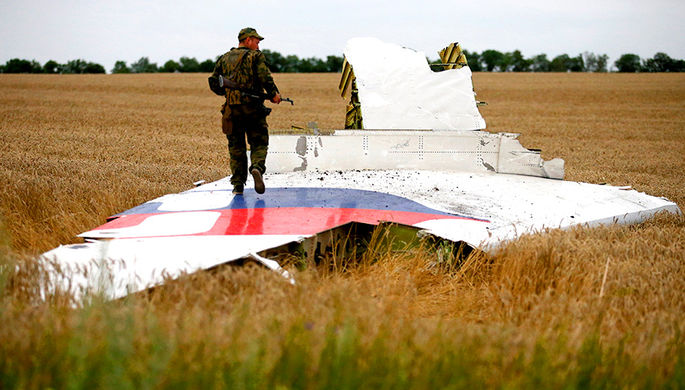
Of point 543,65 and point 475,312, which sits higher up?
point 543,65

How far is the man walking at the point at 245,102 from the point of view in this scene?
6.45 meters

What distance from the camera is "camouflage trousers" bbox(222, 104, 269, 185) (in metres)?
6.50

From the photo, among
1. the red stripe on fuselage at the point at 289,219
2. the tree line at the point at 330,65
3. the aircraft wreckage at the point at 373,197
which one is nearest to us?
the aircraft wreckage at the point at 373,197

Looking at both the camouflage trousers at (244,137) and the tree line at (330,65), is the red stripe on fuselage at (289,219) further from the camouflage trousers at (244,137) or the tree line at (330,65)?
the tree line at (330,65)

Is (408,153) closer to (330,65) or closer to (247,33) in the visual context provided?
(247,33)

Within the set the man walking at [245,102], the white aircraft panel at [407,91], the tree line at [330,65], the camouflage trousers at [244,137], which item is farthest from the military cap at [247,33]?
the tree line at [330,65]

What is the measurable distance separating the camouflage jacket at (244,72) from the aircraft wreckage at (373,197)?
39.1 inches

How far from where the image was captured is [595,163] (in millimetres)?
12594

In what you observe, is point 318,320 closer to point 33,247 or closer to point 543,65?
point 33,247

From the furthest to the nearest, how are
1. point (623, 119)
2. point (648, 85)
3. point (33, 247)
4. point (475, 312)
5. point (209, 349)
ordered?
point (648, 85) → point (623, 119) → point (33, 247) → point (475, 312) → point (209, 349)

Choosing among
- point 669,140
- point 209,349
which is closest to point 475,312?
point 209,349

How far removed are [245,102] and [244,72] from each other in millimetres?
305

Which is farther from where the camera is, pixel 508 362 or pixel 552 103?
pixel 552 103

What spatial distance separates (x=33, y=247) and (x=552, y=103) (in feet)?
88.7
